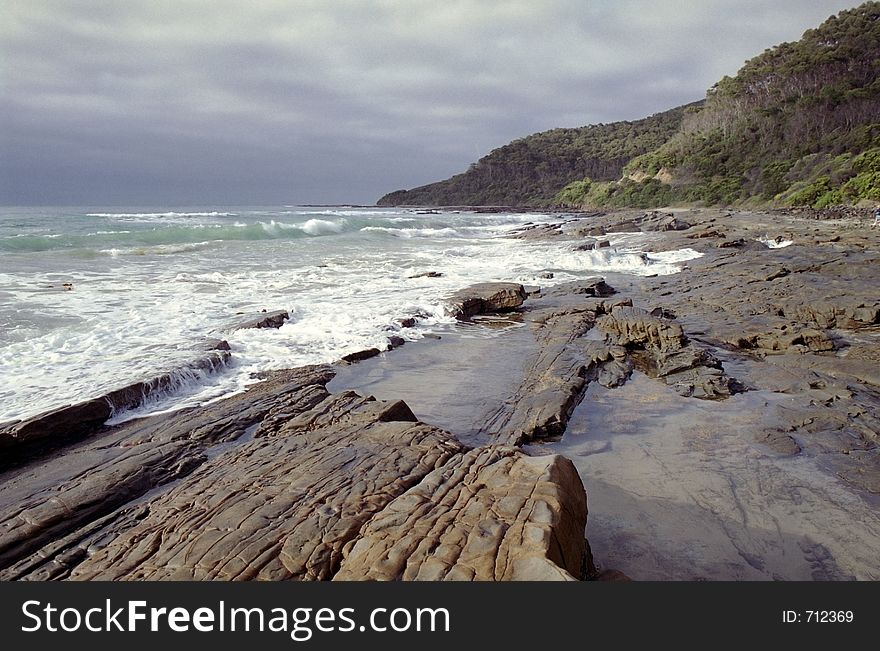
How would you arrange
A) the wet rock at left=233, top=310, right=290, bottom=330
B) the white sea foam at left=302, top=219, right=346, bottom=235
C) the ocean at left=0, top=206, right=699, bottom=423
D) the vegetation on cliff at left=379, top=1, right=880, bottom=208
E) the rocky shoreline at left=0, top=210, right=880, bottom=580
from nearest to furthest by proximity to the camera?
the rocky shoreline at left=0, top=210, right=880, bottom=580 < the ocean at left=0, top=206, right=699, bottom=423 < the wet rock at left=233, top=310, right=290, bottom=330 < the white sea foam at left=302, top=219, right=346, bottom=235 < the vegetation on cliff at left=379, top=1, right=880, bottom=208

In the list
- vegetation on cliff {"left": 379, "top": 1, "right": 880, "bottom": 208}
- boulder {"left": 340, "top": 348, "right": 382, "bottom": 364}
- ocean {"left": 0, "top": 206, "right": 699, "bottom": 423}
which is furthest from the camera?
vegetation on cliff {"left": 379, "top": 1, "right": 880, "bottom": 208}

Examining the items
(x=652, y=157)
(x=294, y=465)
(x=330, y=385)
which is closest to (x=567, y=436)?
(x=294, y=465)

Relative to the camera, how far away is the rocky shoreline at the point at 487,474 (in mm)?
2662

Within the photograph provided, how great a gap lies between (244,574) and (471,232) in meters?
38.0

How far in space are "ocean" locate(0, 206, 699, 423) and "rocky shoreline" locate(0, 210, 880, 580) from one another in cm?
67

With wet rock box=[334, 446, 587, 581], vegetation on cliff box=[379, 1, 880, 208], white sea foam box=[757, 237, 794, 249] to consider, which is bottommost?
wet rock box=[334, 446, 587, 581]

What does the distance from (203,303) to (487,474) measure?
9472 millimetres

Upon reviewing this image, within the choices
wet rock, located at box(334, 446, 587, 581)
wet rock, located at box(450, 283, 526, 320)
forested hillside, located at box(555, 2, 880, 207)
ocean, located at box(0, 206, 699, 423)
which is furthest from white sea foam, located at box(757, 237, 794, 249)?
forested hillside, located at box(555, 2, 880, 207)

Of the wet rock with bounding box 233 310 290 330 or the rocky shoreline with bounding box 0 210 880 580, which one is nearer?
the rocky shoreline with bounding box 0 210 880 580

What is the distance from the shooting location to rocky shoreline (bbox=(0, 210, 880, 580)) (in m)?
2.66

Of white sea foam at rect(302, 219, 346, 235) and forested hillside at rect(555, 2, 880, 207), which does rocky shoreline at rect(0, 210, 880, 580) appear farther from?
forested hillside at rect(555, 2, 880, 207)

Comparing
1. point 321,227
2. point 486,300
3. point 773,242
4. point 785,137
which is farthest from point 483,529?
point 785,137

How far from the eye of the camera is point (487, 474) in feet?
10.6

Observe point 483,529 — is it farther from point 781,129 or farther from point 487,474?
point 781,129
